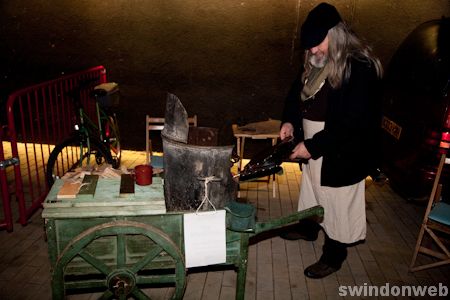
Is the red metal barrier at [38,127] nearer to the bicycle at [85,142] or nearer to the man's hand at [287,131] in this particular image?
the bicycle at [85,142]

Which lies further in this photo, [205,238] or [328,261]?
[328,261]

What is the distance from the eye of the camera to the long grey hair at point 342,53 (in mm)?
3078

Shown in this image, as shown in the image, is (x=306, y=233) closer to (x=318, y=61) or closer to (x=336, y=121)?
(x=336, y=121)

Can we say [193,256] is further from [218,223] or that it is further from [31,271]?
[31,271]

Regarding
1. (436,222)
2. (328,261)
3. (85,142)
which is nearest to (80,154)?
(85,142)

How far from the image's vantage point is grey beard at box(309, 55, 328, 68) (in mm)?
3220

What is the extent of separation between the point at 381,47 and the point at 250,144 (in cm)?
294

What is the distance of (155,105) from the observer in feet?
23.8

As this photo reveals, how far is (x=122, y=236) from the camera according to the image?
8.45ft

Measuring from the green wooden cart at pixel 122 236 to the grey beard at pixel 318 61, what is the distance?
52.9 inches

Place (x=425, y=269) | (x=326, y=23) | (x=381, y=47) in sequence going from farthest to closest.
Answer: (x=381, y=47) < (x=425, y=269) < (x=326, y=23)

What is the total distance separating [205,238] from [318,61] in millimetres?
1846

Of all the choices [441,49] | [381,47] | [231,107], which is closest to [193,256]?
[441,49]

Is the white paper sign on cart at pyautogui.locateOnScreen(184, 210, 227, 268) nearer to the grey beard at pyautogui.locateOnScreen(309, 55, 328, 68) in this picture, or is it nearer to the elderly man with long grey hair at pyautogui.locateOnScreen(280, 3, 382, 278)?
the elderly man with long grey hair at pyautogui.locateOnScreen(280, 3, 382, 278)
